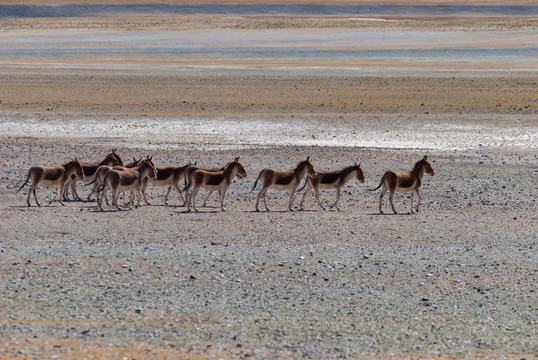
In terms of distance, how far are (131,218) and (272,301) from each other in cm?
627

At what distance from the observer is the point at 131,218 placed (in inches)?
676

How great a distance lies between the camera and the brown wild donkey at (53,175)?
60.7 ft

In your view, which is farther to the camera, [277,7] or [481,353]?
[277,7]

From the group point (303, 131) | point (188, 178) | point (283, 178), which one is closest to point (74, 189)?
point (188, 178)

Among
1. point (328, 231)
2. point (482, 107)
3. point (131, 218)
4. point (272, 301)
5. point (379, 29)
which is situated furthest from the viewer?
point (379, 29)

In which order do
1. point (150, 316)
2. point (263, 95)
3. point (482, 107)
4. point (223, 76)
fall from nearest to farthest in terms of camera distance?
point (150, 316) → point (482, 107) → point (263, 95) → point (223, 76)

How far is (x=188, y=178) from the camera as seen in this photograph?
1902cm

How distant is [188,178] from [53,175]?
8.81 ft

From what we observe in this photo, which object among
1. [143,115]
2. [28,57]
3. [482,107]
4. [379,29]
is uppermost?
[379,29]

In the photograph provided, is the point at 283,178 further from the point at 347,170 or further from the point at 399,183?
the point at 399,183

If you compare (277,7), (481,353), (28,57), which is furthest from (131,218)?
(277,7)

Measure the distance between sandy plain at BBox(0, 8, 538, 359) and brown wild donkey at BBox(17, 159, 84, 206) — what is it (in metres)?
0.60

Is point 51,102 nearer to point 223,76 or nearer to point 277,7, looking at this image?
point 223,76

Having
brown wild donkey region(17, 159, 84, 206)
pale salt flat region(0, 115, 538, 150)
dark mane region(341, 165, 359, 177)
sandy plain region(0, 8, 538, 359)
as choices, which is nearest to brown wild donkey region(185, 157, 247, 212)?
sandy plain region(0, 8, 538, 359)
